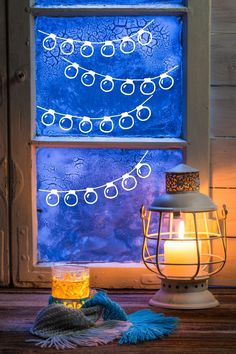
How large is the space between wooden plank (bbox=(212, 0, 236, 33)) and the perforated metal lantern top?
48cm

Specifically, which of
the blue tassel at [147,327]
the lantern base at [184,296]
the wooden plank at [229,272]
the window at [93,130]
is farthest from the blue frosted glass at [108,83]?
the blue tassel at [147,327]

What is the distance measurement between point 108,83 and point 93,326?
827 millimetres

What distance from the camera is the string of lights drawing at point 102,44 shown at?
2160 millimetres

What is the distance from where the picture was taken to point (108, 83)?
2174 millimetres

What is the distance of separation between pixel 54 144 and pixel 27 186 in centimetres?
15

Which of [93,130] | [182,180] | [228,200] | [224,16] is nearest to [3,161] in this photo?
[93,130]

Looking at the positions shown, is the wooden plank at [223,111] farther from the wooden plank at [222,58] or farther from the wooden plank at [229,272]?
the wooden plank at [229,272]

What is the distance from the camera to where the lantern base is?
187 centimetres

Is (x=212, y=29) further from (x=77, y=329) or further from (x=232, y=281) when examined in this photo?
(x=77, y=329)

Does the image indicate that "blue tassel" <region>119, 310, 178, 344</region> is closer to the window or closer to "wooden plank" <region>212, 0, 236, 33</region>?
the window

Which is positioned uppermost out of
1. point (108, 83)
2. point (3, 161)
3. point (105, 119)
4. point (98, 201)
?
point (108, 83)

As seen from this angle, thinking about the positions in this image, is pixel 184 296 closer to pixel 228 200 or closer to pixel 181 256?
pixel 181 256

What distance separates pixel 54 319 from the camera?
158 centimetres

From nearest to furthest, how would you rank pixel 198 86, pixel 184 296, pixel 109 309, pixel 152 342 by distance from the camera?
pixel 152 342 → pixel 109 309 → pixel 184 296 → pixel 198 86
